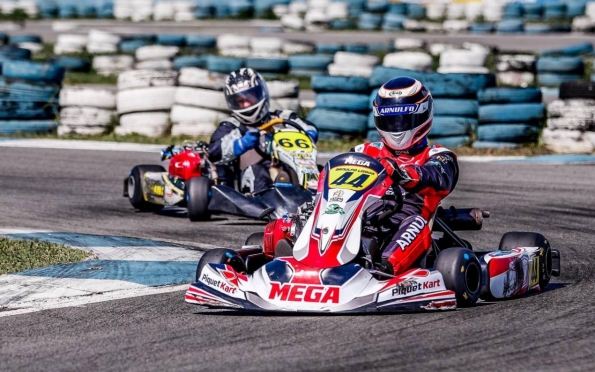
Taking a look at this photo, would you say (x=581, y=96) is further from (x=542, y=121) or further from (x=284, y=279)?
(x=284, y=279)

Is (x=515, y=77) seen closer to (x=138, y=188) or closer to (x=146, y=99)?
(x=146, y=99)

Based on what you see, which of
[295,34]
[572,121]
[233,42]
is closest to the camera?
[572,121]

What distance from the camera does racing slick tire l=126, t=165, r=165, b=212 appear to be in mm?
10039

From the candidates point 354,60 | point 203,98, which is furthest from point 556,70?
point 203,98

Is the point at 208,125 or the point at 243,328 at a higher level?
the point at 243,328

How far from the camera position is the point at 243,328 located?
4.98 meters

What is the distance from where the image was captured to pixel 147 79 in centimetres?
1427

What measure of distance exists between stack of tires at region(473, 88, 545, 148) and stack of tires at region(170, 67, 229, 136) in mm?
3137

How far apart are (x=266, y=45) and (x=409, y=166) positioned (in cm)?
1728

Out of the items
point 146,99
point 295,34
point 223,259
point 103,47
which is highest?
point 223,259

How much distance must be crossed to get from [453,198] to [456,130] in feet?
9.64

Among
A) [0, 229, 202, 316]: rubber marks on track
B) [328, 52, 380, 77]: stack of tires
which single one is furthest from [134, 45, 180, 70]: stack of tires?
[0, 229, 202, 316]: rubber marks on track

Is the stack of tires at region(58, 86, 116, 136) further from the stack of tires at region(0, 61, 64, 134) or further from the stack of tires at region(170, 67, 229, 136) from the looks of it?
the stack of tires at region(170, 67, 229, 136)

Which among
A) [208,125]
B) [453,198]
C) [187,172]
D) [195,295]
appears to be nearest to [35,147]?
[208,125]
